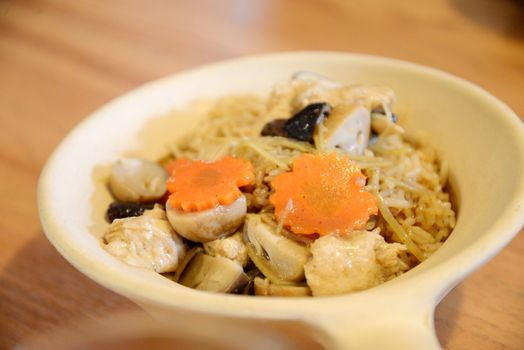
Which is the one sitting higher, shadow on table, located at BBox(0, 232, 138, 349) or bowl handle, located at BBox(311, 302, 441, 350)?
bowl handle, located at BBox(311, 302, 441, 350)

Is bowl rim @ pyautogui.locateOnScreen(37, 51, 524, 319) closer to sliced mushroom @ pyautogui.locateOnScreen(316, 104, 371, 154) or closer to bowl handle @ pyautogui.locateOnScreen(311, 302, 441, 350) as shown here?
bowl handle @ pyautogui.locateOnScreen(311, 302, 441, 350)

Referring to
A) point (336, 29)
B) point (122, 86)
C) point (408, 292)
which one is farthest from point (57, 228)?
point (336, 29)

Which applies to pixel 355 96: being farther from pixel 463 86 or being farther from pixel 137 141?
pixel 137 141

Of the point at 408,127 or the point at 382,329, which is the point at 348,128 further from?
the point at 382,329

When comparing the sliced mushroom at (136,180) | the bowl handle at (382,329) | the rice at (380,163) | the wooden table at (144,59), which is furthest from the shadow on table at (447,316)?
the sliced mushroom at (136,180)

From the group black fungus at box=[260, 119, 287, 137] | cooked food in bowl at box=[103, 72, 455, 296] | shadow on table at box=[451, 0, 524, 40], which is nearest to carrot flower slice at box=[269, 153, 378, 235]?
cooked food in bowl at box=[103, 72, 455, 296]

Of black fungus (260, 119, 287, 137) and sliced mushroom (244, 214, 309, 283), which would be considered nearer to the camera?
sliced mushroom (244, 214, 309, 283)

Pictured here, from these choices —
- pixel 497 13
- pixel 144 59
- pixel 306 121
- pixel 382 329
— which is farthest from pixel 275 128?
pixel 497 13
